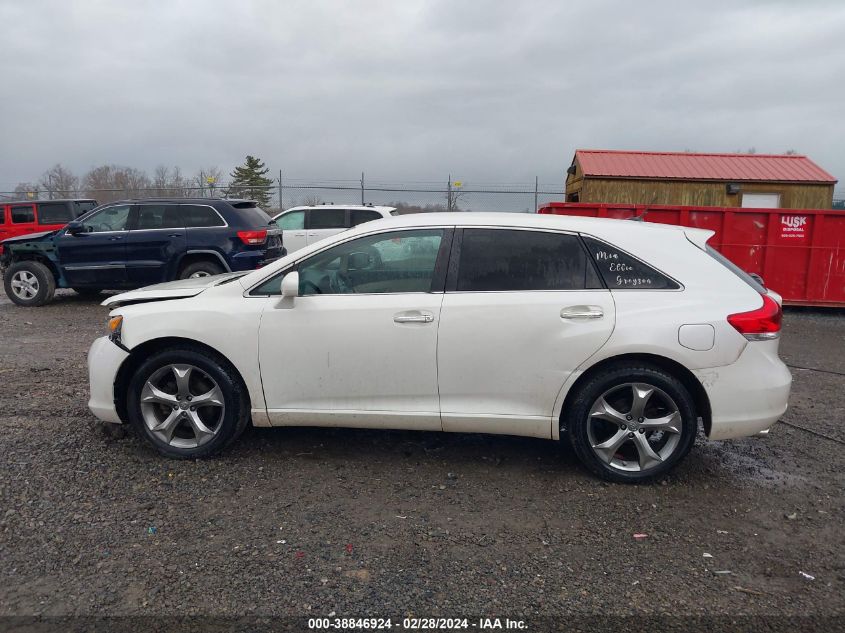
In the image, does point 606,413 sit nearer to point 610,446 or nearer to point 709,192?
point 610,446

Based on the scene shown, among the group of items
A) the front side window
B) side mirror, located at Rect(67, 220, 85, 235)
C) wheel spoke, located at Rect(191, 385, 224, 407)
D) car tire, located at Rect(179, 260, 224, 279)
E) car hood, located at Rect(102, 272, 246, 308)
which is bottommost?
wheel spoke, located at Rect(191, 385, 224, 407)

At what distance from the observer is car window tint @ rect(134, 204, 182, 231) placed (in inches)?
411

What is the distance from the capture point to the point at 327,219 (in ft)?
46.0

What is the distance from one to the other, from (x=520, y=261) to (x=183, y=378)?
7.22 feet

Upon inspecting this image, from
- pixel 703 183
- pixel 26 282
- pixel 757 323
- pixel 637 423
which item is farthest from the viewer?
pixel 703 183

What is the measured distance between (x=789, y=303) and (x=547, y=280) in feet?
31.0

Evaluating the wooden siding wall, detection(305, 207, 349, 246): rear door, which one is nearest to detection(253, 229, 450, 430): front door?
detection(305, 207, 349, 246): rear door

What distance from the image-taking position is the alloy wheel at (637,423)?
3.80 metres

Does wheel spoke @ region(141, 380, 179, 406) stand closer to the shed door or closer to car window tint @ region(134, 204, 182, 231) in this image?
car window tint @ region(134, 204, 182, 231)

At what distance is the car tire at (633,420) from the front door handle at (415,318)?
3.21ft

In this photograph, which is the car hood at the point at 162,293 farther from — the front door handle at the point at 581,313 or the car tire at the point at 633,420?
the car tire at the point at 633,420

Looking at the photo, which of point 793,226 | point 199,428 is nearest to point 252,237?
point 199,428

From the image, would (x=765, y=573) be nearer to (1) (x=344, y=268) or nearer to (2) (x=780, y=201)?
(1) (x=344, y=268)

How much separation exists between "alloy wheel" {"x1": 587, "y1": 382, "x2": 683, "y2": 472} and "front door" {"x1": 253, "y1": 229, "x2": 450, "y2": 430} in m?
0.98
